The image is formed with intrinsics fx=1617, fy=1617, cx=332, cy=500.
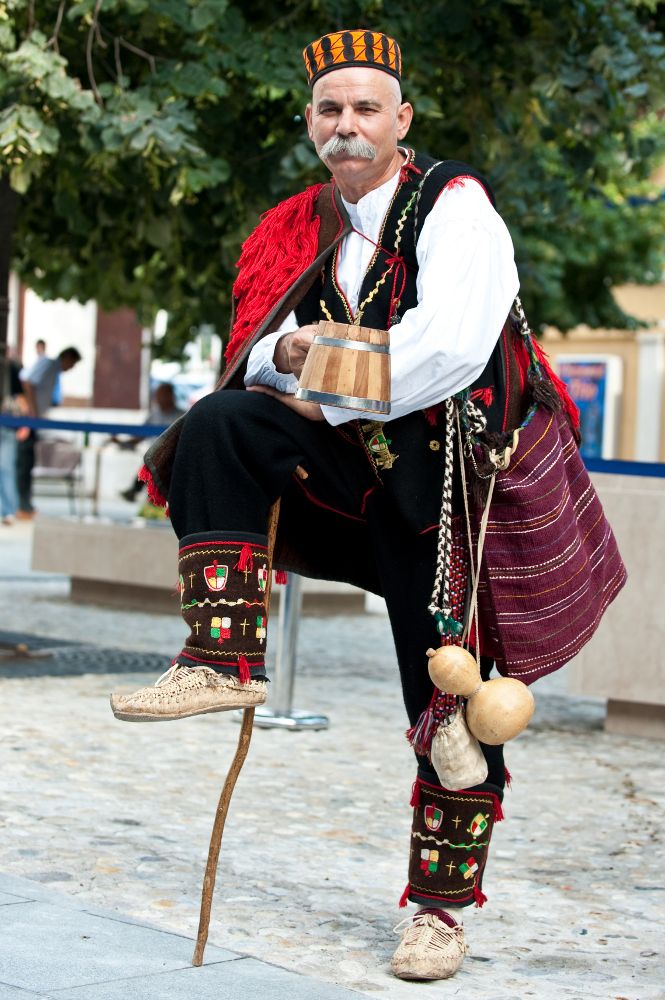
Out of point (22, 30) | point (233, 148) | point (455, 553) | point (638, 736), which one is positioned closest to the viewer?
point (455, 553)

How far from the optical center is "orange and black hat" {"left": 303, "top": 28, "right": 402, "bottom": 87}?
337 centimetres

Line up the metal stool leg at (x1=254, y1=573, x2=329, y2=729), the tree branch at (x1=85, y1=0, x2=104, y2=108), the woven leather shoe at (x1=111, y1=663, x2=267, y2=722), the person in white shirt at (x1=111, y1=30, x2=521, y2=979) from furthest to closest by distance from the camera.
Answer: the tree branch at (x1=85, y1=0, x2=104, y2=108) → the metal stool leg at (x1=254, y1=573, x2=329, y2=729) → the person in white shirt at (x1=111, y1=30, x2=521, y2=979) → the woven leather shoe at (x1=111, y1=663, x2=267, y2=722)

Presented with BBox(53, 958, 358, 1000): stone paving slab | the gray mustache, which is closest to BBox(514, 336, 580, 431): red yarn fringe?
the gray mustache

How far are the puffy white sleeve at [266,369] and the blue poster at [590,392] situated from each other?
24.4m

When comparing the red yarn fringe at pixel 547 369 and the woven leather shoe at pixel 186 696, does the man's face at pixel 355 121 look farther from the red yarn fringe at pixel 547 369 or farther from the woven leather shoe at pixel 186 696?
the woven leather shoe at pixel 186 696

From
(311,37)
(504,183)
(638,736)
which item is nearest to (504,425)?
(638,736)

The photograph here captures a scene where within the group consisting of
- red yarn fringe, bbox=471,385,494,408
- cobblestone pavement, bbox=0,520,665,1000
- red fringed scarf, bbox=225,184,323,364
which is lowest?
cobblestone pavement, bbox=0,520,665,1000

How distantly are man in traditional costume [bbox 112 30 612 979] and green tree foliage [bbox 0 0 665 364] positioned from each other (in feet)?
11.6

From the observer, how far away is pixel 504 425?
3.40 metres

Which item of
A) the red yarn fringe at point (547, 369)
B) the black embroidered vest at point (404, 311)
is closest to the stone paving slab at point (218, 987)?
the black embroidered vest at point (404, 311)

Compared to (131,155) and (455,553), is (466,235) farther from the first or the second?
(131,155)

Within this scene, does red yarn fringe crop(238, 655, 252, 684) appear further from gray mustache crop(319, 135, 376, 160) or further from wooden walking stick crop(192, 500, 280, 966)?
gray mustache crop(319, 135, 376, 160)

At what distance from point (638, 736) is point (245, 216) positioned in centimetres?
324

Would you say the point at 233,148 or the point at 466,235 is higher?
the point at 233,148
